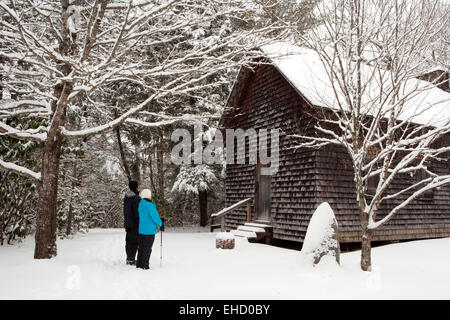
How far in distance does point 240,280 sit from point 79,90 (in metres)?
5.16

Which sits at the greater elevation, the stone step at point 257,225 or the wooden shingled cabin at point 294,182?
the wooden shingled cabin at point 294,182

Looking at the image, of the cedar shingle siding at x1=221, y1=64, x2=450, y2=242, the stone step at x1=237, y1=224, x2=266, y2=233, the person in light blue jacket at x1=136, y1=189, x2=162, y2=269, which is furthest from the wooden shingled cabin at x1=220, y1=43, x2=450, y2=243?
the person in light blue jacket at x1=136, y1=189, x2=162, y2=269

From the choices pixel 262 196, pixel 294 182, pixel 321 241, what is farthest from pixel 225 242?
pixel 321 241

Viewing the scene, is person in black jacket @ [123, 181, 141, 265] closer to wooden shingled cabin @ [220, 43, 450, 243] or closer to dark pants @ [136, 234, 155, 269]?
dark pants @ [136, 234, 155, 269]

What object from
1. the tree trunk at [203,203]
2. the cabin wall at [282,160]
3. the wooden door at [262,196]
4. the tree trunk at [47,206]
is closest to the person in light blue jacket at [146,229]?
the tree trunk at [47,206]

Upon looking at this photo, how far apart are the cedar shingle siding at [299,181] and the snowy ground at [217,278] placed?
6.75 feet

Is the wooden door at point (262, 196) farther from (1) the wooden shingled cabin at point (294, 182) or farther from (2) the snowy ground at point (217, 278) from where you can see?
(2) the snowy ground at point (217, 278)

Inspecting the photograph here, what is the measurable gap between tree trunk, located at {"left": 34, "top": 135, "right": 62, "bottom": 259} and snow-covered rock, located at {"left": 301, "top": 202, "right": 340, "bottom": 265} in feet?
18.0

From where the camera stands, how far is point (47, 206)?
7859mm

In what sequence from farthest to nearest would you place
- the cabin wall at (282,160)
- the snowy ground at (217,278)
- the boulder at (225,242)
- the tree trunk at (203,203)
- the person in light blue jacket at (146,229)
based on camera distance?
1. the tree trunk at (203,203)
2. the cabin wall at (282,160)
3. the boulder at (225,242)
4. the person in light blue jacket at (146,229)
5. the snowy ground at (217,278)

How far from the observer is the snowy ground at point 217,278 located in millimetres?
5512

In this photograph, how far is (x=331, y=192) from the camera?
1094 centimetres

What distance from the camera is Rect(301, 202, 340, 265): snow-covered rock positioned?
695 cm

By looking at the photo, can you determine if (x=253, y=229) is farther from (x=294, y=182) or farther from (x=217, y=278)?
(x=217, y=278)
